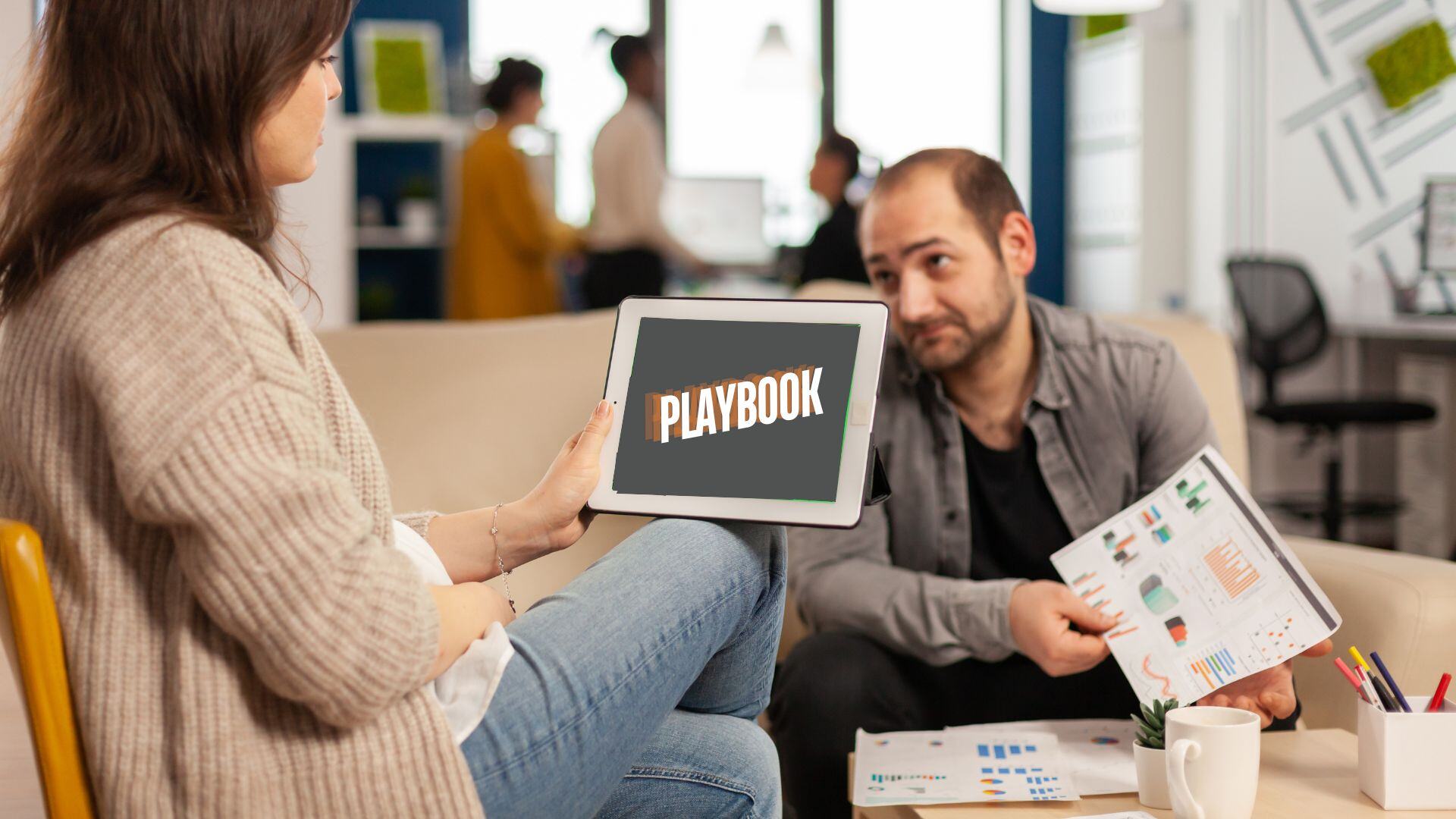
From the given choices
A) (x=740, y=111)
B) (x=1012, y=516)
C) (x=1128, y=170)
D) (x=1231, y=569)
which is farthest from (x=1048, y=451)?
(x=740, y=111)

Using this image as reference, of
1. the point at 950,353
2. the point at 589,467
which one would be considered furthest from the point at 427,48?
the point at 589,467

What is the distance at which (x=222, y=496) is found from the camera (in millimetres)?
831

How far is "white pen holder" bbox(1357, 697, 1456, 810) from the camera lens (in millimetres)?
1162

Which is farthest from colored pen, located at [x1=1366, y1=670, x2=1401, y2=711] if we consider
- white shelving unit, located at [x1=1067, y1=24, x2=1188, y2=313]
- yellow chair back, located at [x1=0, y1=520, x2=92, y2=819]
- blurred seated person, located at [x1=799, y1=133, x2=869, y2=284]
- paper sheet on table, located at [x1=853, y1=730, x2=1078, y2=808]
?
white shelving unit, located at [x1=1067, y1=24, x2=1188, y2=313]

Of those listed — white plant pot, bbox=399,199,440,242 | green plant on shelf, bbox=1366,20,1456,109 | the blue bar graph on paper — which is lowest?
the blue bar graph on paper

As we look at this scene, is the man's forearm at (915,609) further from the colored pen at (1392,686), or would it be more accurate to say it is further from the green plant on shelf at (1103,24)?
the green plant on shelf at (1103,24)

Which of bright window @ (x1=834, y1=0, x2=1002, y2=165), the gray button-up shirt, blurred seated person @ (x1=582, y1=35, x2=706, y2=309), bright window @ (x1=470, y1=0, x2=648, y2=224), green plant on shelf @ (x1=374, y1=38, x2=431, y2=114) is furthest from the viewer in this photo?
bright window @ (x1=834, y1=0, x2=1002, y2=165)

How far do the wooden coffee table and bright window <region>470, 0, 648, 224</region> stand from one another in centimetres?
575

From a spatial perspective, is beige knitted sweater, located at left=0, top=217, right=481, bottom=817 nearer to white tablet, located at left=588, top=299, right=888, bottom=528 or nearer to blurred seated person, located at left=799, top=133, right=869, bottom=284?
white tablet, located at left=588, top=299, right=888, bottom=528

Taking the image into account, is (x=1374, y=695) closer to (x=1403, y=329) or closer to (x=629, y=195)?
(x=1403, y=329)

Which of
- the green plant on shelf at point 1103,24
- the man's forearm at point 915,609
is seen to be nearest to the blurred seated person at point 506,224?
the green plant on shelf at point 1103,24

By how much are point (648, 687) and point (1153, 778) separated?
0.49 m

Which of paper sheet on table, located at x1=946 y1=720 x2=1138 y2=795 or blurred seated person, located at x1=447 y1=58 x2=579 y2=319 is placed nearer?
paper sheet on table, located at x1=946 y1=720 x2=1138 y2=795

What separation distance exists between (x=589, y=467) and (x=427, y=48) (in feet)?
16.5
